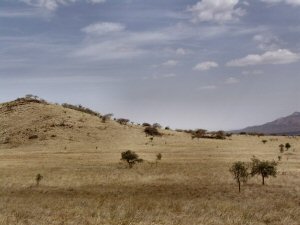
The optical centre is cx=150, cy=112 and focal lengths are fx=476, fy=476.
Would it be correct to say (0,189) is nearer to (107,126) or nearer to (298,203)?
(298,203)

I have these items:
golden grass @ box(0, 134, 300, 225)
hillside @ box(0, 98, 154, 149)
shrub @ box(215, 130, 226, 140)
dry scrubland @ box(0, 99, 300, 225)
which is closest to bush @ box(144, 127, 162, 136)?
hillside @ box(0, 98, 154, 149)

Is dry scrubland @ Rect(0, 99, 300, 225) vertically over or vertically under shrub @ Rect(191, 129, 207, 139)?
under

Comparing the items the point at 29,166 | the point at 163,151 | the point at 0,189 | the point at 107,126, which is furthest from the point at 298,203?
the point at 107,126

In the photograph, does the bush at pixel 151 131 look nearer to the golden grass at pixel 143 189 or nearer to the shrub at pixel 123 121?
the shrub at pixel 123 121

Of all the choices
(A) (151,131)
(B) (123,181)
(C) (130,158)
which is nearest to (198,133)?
(A) (151,131)

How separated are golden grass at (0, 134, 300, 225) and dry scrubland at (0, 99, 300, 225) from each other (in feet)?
0.19

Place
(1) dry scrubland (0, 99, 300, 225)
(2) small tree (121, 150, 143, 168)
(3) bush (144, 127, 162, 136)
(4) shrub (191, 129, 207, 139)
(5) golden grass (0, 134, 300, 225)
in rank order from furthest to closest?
1. (4) shrub (191, 129, 207, 139)
2. (3) bush (144, 127, 162, 136)
3. (2) small tree (121, 150, 143, 168)
4. (1) dry scrubland (0, 99, 300, 225)
5. (5) golden grass (0, 134, 300, 225)

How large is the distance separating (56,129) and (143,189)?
2008 inches

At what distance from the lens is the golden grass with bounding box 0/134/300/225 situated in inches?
852

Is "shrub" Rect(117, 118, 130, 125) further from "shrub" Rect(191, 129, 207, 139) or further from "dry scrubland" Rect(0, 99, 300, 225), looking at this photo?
"shrub" Rect(191, 129, 207, 139)

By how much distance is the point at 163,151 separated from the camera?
6856 centimetres

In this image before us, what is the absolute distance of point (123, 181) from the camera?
40094 millimetres

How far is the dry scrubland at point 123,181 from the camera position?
22.1 metres

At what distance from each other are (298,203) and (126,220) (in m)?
13.3
